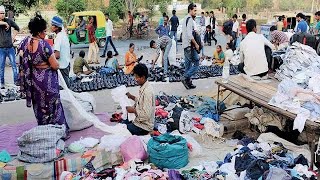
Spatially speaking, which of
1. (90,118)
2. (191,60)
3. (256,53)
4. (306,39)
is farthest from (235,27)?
(90,118)

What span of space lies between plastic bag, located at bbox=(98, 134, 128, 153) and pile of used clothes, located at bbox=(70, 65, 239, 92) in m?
3.52

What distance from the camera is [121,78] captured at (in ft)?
29.7

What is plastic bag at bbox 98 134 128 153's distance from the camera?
4672mm

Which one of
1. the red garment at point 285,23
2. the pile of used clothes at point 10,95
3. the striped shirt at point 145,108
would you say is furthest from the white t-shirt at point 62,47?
the red garment at point 285,23

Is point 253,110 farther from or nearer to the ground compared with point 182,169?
farther from the ground

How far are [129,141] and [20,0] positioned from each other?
14.2 meters

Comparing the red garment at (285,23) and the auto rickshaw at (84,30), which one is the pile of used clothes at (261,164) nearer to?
the auto rickshaw at (84,30)

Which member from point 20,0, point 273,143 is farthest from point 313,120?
point 20,0

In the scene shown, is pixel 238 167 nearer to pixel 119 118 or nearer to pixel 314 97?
pixel 314 97

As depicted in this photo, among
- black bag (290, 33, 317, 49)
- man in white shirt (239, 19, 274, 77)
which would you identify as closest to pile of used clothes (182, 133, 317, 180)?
man in white shirt (239, 19, 274, 77)

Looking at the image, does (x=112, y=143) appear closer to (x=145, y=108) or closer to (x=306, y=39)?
(x=145, y=108)

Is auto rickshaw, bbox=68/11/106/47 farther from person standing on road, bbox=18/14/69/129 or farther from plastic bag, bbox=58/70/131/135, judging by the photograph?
person standing on road, bbox=18/14/69/129

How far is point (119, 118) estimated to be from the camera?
6285 millimetres

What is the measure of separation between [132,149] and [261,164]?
147 cm
